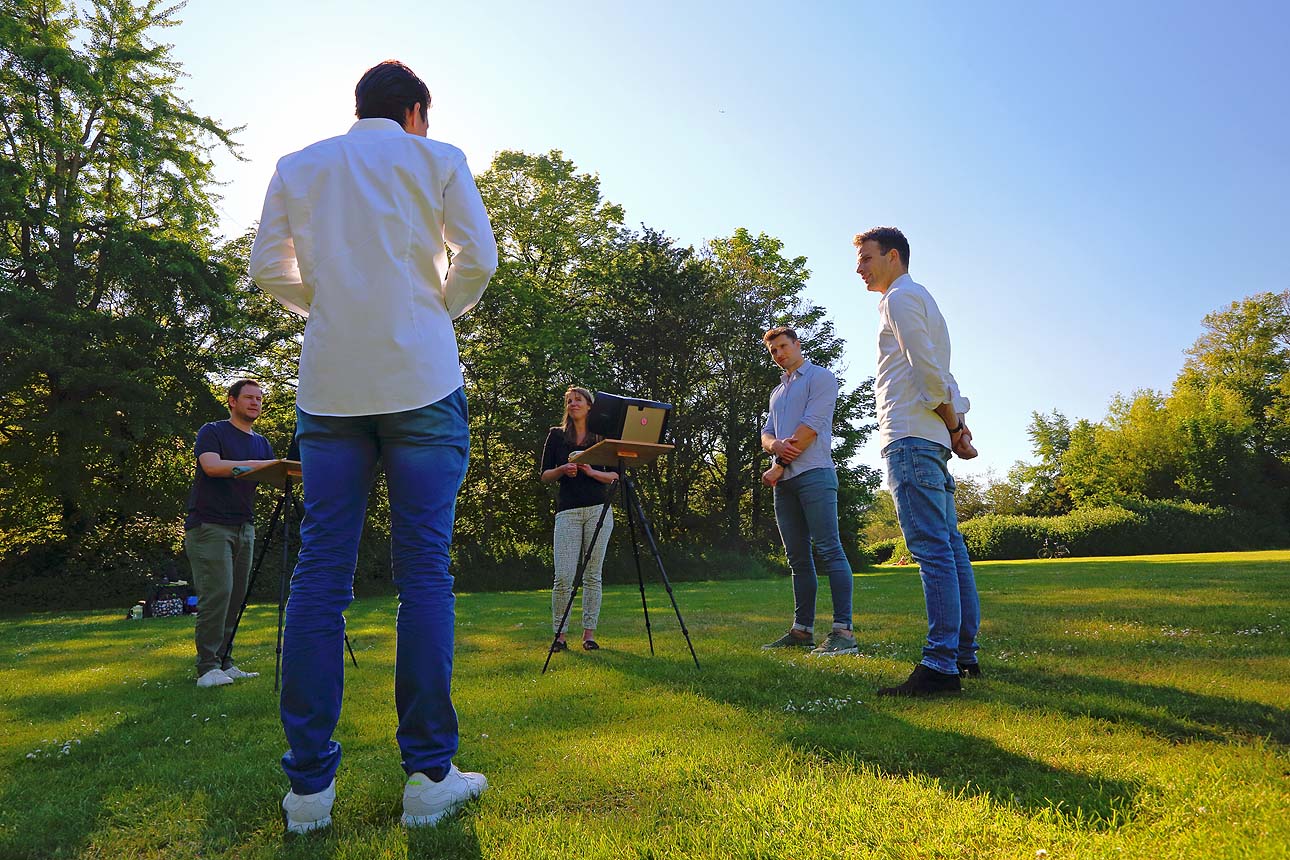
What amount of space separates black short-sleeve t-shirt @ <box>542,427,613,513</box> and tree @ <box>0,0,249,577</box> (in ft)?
50.5

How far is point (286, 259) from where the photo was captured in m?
2.83

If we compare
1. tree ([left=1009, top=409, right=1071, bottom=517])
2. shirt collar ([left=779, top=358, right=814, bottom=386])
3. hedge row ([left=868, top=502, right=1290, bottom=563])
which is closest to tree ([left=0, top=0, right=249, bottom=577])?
shirt collar ([left=779, top=358, right=814, bottom=386])

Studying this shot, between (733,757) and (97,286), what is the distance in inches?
868

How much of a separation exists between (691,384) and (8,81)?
827 inches

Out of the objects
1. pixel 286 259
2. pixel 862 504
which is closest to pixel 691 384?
pixel 862 504

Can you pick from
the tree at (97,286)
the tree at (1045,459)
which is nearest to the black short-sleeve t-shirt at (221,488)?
the tree at (97,286)

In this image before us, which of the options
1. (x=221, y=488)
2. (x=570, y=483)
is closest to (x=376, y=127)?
(x=221, y=488)

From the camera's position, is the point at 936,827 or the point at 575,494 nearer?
the point at 936,827

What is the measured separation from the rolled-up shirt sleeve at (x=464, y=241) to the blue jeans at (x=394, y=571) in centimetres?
43

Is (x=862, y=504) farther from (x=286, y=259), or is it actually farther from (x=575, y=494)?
(x=286, y=259)

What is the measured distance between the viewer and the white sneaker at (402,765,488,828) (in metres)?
2.44

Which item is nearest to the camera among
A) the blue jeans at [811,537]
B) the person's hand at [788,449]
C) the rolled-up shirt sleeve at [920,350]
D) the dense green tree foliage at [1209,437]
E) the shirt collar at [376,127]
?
the shirt collar at [376,127]

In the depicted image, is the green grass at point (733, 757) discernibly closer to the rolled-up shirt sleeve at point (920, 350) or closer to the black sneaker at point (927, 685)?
the black sneaker at point (927, 685)

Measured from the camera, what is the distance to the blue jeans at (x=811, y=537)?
5898mm
